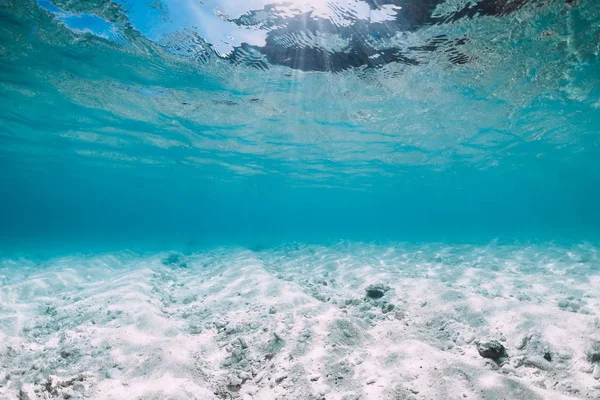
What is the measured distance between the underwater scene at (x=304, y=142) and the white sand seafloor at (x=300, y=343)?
0.03 meters

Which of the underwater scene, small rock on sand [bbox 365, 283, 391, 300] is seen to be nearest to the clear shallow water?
the underwater scene

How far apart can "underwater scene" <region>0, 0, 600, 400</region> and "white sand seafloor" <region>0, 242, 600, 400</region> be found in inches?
1.3

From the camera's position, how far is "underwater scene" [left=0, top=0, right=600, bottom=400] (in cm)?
362

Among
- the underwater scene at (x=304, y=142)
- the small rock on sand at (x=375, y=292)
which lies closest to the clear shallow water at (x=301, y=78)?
the underwater scene at (x=304, y=142)

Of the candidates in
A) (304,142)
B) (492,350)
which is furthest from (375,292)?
(304,142)

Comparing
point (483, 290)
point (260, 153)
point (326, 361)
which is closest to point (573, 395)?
point (326, 361)

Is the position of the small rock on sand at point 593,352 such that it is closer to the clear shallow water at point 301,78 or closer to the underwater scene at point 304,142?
the underwater scene at point 304,142

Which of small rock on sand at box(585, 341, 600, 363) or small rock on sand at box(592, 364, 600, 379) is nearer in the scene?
small rock on sand at box(592, 364, 600, 379)

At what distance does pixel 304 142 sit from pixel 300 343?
64.8ft

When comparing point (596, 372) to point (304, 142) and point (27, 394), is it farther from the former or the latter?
point (304, 142)

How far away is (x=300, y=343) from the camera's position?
4277 mm

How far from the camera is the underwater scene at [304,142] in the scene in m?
3.62

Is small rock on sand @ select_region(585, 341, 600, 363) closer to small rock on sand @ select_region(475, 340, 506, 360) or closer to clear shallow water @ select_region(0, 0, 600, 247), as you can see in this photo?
small rock on sand @ select_region(475, 340, 506, 360)

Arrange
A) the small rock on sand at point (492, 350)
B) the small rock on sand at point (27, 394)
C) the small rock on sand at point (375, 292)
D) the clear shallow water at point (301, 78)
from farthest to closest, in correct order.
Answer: the clear shallow water at point (301, 78)
the small rock on sand at point (375, 292)
the small rock on sand at point (492, 350)
the small rock on sand at point (27, 394)
